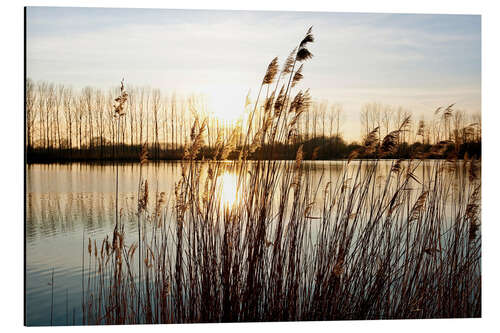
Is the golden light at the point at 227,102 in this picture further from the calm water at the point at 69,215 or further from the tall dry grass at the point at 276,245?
the calm water at the point at 69,215

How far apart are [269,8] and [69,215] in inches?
83.1

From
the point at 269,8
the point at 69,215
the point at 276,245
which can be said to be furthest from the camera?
the point at 269,8

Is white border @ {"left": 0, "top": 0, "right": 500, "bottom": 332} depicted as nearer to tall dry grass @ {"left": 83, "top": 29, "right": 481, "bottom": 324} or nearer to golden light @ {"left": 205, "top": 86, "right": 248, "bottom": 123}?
tall dry grass @ {"left": 83, "top": 29, "right": 481, "bottom": 324}

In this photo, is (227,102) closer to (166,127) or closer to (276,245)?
(166,127)

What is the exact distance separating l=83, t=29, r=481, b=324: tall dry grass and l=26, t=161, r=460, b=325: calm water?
69 mm

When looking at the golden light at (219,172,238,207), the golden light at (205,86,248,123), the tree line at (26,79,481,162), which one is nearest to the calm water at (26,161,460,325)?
the golden light at (219,172,238,207)

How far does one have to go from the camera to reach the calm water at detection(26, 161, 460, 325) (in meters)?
3.93

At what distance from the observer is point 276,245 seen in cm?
392

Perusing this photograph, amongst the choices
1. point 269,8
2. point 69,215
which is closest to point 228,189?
point 69,215

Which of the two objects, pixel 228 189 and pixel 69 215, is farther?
pixel 69 215

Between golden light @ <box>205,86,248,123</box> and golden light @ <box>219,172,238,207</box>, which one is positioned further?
golden light @ <box>205,86,248,123</box>

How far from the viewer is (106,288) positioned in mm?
3998

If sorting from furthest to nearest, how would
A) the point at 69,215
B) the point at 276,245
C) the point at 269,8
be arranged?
the point at 269,8 < the point at 69,215 < the point at 276,245

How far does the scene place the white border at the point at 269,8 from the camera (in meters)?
3.90
